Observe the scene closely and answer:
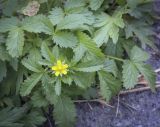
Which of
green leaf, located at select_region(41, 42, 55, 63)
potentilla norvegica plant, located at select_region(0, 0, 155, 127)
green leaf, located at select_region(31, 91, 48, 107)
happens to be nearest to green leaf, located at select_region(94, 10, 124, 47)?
potentilla norvegica plant, located at select_region(0, 0, 155, 127)

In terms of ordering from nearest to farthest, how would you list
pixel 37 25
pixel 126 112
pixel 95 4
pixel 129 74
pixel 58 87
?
pixel 58 87
pixel 37 25
pixel 129 74
pixel 95 4
pixel 126 112

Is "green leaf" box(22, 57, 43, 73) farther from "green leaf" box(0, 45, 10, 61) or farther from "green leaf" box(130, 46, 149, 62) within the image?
"green leaf" box(130, 46, 149, 62)

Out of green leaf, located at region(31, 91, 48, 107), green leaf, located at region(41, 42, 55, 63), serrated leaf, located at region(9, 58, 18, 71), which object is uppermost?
green leaf, located at region(41, 42, 55, 63)

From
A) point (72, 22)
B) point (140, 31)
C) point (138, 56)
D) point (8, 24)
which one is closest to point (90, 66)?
point (72, 22)

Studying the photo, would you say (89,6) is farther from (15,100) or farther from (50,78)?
(15,100)

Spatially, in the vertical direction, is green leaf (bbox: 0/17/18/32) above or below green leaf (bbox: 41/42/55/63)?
above

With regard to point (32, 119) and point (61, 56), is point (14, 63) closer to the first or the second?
point (61, 56)
